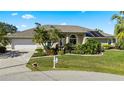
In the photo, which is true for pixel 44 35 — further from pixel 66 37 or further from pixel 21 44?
pixel 66 37

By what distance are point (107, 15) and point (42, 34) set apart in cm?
1074

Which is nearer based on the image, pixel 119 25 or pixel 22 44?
pixel 119 25

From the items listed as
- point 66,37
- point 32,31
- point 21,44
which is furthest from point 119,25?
point 21,44

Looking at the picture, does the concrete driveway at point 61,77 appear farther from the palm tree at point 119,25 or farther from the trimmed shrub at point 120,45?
the trimmed shrub at point 120,45

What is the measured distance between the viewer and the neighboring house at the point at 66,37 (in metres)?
35.1

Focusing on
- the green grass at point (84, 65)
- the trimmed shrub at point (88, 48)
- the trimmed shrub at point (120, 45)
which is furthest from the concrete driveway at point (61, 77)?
the trimmed shrub at point (120, 45)

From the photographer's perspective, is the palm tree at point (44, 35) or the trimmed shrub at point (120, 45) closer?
the palm tree at point (44, 35)

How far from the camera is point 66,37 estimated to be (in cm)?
3709

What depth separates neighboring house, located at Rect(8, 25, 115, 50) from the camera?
3512 cm

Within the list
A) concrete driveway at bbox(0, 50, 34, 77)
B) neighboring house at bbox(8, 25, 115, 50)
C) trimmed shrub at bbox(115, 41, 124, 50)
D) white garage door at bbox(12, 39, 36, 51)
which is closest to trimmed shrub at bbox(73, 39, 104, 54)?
neighboring house at bbox(8, 25, 115, 50)
